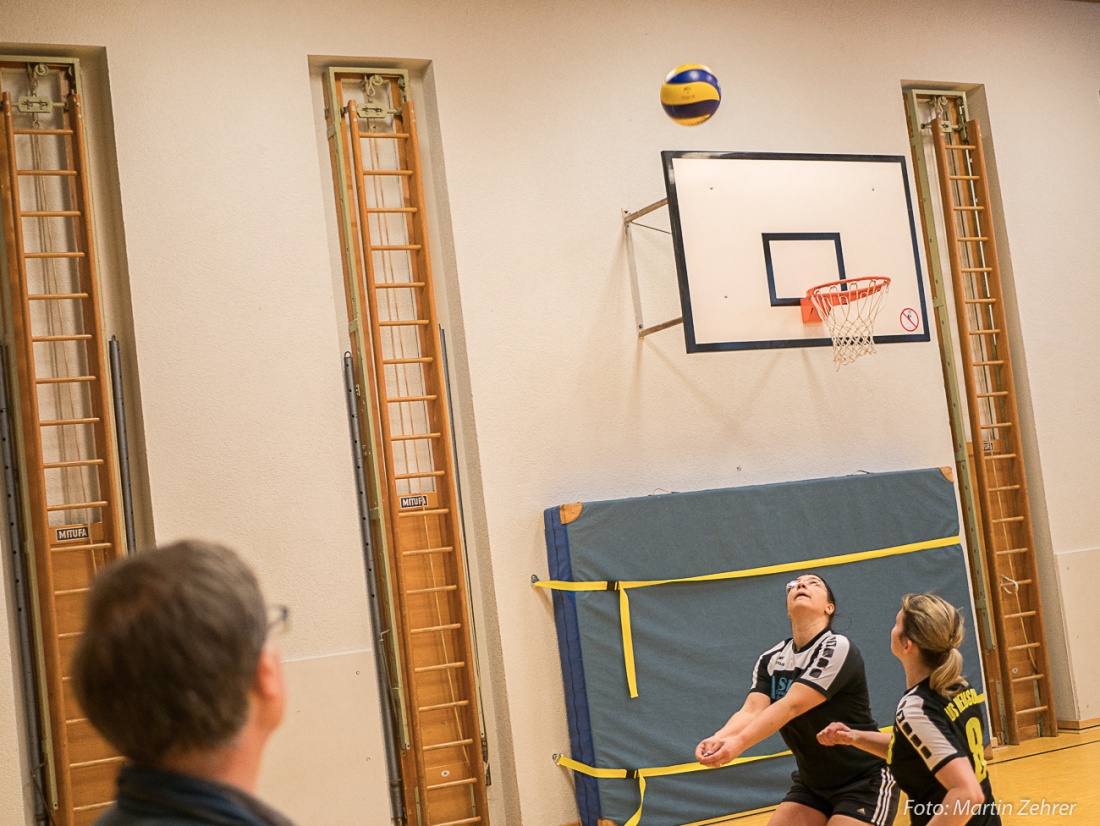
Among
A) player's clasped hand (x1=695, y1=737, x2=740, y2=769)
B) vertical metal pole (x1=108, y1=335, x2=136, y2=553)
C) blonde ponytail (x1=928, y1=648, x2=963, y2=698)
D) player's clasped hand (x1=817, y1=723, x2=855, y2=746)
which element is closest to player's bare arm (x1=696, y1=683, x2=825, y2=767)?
player's clasped hand (x1=695, y1=737, x2=740, y2=769)

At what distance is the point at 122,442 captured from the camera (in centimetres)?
535

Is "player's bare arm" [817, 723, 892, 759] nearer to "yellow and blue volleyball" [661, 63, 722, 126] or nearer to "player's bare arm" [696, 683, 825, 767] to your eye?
"player's bare arm" [696, 683, 825, 767]

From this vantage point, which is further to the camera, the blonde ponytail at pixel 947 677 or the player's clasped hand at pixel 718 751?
the player's clasped hand at pixel 718 751

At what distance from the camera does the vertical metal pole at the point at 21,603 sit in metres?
5.12

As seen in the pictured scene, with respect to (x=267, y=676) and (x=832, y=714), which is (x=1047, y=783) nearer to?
(x=832, y=714)

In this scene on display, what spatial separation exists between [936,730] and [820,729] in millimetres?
716

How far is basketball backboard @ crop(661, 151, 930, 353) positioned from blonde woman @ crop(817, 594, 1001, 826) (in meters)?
2.78

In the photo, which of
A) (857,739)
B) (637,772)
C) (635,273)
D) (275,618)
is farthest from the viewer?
(635,273)

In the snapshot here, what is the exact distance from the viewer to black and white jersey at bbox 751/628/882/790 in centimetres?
370

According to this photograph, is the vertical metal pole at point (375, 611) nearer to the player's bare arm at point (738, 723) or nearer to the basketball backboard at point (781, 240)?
the basketball backboard at point (781, 240)

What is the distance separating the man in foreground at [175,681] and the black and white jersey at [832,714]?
2.81 m

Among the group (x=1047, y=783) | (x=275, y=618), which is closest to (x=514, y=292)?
(x=1047, y=783)

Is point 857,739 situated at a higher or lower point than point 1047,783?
higher

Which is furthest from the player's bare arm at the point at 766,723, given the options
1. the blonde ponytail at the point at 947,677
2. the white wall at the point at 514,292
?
the white wall at the point at 514,292
